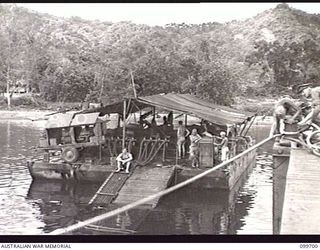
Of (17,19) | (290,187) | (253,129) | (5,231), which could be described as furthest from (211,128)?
(17,19)

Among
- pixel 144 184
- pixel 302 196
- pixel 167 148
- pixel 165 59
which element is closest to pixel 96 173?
pixel 144 184

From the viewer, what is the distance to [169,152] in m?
21.5

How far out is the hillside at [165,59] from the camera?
43.6 meters

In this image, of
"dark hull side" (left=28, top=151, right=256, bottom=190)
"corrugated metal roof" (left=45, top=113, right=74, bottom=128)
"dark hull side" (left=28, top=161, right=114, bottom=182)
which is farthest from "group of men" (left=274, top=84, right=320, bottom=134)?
"corrugated metal roof" (left=45, top=113, right=74, bottom=128)

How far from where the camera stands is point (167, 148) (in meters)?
21.6

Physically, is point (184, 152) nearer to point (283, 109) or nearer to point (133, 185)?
point (133, 185)

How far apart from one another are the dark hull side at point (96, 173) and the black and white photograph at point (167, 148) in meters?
0.04

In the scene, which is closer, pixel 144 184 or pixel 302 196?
pixel 302 196

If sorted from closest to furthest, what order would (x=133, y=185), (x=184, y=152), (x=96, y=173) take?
(x=133, y=185) → (x=96, y=173) → (x=184, y=152)

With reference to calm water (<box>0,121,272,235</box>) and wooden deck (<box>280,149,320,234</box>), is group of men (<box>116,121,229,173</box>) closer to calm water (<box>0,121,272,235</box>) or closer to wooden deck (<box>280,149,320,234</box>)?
calm water (<box>0,121,272,235</box>)

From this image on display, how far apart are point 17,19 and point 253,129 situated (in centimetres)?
2726

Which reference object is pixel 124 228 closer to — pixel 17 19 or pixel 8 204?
pixel 8 204

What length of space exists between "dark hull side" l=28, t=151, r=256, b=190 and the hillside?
1682 centimetres

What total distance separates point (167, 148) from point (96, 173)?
13.2 feet
